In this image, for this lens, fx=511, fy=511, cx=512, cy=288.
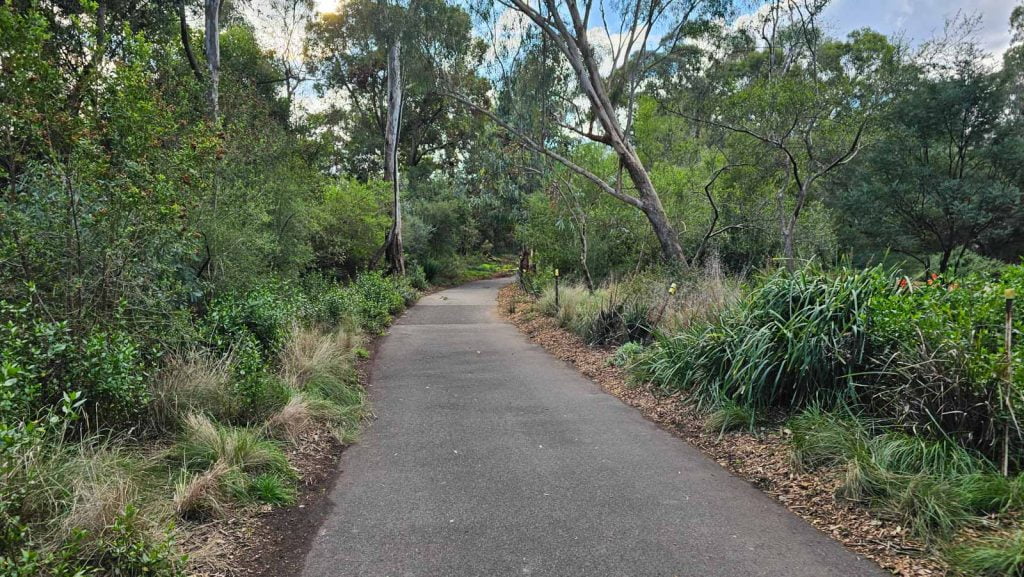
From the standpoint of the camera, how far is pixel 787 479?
4.12 m

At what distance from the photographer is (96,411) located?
3.83 meters

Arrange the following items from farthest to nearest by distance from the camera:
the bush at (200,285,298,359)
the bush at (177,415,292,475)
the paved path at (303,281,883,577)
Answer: the bush at (200,285,298,359)
the bush at (177,415,292,475)
the paved path at (303,281,883,577)

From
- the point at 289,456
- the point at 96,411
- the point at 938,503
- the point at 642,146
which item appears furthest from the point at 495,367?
the point at 642,146

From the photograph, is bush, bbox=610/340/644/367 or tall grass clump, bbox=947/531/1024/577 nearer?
tall grass clump, bbox=947/531/1024/577

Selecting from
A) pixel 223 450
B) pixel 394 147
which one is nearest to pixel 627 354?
pixel 223 450

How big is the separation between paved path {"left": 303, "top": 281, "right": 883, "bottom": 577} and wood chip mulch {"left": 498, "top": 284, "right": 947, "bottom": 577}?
128 mm

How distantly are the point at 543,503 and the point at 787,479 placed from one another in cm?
201

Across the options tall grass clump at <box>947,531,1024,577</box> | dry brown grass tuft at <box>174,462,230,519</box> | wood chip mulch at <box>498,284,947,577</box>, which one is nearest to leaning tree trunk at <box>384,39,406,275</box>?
wood chip mulch at <box>498,284,947,577</box>

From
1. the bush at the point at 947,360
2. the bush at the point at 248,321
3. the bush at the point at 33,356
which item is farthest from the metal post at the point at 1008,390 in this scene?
the bush at the point at 248,321

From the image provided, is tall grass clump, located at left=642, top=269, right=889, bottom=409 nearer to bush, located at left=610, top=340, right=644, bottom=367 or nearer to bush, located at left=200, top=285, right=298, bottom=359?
bush, located at left=610, top=340, right=644, bottom=367

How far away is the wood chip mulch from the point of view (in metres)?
3.10

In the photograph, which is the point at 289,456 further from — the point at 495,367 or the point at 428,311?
the point at 428,311

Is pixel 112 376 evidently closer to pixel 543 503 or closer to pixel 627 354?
pixel 543 503

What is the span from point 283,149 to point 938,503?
38.3 feet
